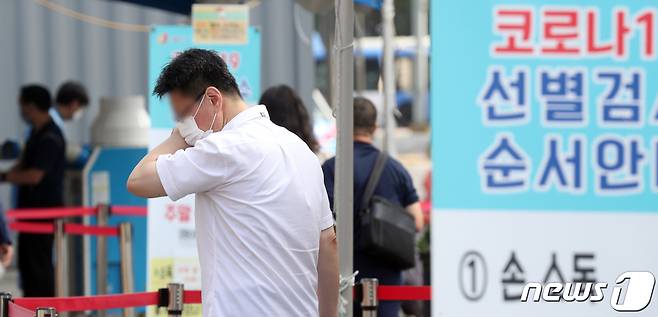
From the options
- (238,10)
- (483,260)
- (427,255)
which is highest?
(238,10)

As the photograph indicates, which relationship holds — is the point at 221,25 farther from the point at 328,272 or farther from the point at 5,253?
the point at 328,272

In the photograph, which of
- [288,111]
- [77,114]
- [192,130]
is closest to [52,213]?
[77,114]

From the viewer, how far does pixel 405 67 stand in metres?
30.9

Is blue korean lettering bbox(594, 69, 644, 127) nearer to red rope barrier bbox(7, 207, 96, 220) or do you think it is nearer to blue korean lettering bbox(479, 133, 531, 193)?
blue korean lettering bbox(479, 133, 531, 193)

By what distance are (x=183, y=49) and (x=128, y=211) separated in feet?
6.62

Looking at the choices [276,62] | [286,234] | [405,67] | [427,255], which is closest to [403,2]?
[405,67]

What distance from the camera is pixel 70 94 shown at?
9555 mm

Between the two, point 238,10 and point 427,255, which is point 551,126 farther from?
point 427,255

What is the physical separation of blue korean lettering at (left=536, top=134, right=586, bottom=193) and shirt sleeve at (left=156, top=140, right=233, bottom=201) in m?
0.88

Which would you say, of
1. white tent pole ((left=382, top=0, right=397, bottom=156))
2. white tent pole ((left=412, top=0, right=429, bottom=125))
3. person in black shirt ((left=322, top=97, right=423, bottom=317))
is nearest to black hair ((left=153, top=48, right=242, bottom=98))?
person in black shirt ((left=322, top=97, right=423, bottom=317))

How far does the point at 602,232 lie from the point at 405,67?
27.8m

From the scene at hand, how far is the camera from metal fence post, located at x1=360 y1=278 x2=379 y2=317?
4.69 meters

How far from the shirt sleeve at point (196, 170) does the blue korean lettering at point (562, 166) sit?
875 mm

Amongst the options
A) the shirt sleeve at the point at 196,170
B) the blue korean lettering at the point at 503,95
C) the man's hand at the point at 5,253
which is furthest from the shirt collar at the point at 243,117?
the man's hand at the point at 5,253
